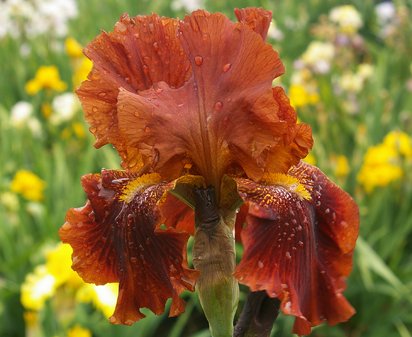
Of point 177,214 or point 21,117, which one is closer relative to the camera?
point 177,214

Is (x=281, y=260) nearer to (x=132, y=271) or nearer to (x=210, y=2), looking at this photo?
(x=132, y=271)

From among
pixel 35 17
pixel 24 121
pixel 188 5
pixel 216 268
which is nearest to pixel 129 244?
pixel 216 268

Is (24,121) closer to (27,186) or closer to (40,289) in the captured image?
(27,186)

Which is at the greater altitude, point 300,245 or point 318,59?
point 318,59

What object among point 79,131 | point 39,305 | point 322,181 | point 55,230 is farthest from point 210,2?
point 322,181

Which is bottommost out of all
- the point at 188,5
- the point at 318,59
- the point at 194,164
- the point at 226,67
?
the point at 194,164

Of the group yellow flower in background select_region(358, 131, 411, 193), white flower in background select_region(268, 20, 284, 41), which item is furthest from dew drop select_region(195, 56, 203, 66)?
white flower in background select_region(268, 20, 284, 41)

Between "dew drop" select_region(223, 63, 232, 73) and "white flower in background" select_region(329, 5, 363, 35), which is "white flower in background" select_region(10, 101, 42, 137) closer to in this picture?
"white flower in background" select_region(329, 5, 363, 35)
